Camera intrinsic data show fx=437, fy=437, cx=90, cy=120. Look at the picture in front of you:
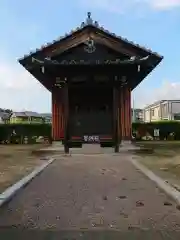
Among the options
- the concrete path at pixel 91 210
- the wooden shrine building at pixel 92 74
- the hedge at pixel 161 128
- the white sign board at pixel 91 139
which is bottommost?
the concrete path at pixel 91 210

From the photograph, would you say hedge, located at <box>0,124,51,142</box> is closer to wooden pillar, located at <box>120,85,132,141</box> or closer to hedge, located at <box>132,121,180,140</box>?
hedge, located at <box>132,121,180,140</box>

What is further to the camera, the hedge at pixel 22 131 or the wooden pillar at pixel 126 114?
the hedge at pixel 22 131

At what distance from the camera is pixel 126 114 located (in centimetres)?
2434

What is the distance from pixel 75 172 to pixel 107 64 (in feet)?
26.8

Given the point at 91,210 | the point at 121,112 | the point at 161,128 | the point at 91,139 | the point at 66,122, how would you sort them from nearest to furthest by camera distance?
the point at 91,210, the point at 66,122, the point at 91,139, the point at 121,112, the point at 161,128

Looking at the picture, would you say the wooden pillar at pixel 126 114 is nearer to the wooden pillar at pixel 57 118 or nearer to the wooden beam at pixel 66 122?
the wooden pillar at pixel 57 118

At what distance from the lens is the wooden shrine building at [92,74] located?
66.2 feet

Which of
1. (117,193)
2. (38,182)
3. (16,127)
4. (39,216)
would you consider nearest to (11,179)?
(38,182)

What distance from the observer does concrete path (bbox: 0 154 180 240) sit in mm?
5988

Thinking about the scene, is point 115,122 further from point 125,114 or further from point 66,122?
point 125,114

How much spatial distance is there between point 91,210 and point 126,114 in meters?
17.2

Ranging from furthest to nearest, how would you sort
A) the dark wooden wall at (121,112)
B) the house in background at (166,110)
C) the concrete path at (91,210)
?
the house in background at (166,110)
the dark wooden wall at (121,112)
the concrete path at (91,210)

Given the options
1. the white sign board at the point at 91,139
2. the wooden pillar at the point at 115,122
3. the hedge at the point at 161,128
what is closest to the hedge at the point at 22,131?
the hedge at the point at 161,128

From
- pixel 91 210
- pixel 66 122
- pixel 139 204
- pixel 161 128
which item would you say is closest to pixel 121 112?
pixel 66 122
